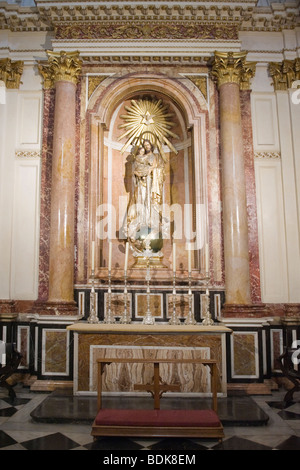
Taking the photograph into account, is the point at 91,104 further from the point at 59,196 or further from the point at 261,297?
the point at 261,297

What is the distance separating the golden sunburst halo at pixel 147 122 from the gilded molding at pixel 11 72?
192cm

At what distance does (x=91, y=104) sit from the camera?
683cm

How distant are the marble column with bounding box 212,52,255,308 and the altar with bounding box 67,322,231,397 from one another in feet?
3.46

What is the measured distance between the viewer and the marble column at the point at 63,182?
6.09m

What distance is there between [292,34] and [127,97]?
3.09 m

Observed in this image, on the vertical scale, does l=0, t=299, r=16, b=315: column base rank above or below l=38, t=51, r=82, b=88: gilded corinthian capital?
below

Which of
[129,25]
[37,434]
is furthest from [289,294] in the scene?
[129,25]

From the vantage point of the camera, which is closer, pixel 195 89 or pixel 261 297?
pixel 261 297

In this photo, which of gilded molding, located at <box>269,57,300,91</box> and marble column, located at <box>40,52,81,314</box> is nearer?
marble column, located at <box>40,52,81,314</box>

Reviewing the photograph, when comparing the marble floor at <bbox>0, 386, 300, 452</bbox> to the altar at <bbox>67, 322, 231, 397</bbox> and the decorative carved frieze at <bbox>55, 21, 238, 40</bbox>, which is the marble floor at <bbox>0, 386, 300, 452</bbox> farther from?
the decorative carved frieze at <bbox>55, 21, 238, 40</bbox>

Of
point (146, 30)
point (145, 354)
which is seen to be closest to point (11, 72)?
point (146, 30)

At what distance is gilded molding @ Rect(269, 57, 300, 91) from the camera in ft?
22.4

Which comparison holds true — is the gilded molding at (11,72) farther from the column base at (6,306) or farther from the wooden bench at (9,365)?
the wooden bench at (9,365)

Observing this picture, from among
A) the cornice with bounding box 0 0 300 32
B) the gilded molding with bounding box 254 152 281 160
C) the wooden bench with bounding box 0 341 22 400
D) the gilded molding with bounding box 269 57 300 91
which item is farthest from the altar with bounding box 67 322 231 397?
the cornice with bounding box 0 0 300 32
